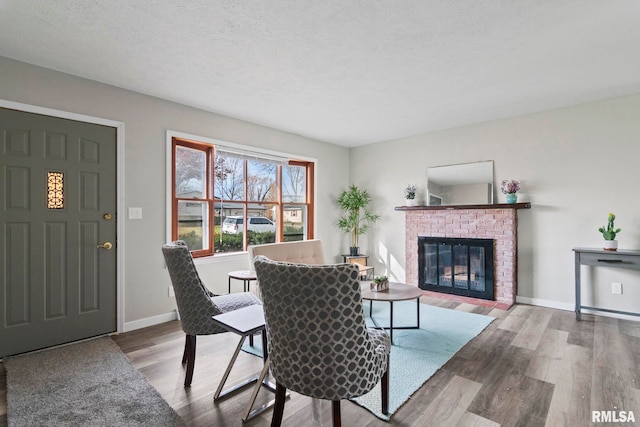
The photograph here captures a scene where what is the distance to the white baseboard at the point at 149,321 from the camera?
10.3 feet

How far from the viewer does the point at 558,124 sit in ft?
12.5

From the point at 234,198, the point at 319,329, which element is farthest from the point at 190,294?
the point at 234,198

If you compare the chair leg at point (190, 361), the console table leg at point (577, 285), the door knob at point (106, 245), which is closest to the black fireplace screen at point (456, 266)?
the console table leg at point (577, 285)

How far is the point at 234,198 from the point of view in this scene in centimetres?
418

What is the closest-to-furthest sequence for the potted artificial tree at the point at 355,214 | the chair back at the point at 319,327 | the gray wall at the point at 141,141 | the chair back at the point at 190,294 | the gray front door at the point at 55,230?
1. the chair back at the point at 319,327
2. the chair back at the point at 190,294
3. the gray front door at the point at 55,230
4. the gray wall at the point at 141,141
5. the potted artificial tree at the point at 355,214

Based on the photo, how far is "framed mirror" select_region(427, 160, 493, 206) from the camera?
4.30 m

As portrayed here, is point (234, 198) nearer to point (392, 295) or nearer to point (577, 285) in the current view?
point (392, 295)

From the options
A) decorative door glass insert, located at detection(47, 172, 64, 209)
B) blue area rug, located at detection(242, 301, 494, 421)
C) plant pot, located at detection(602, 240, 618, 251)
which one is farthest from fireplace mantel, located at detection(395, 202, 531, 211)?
decorative door glass insert, located at detection(47, 172, 64, 209)

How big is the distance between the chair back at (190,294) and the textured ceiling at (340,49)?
1529 mm

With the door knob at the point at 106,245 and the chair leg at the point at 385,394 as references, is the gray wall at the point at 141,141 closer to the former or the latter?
the door knob at the point at 106,245

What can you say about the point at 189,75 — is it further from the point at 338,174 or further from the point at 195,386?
the point at 338,174

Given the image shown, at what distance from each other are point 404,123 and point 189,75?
2.81 m

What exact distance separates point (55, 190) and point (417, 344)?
137 inches

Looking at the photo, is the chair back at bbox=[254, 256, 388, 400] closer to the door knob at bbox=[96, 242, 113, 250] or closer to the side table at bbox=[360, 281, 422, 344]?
the side table at bbox=[360, 281, 422, 344]
